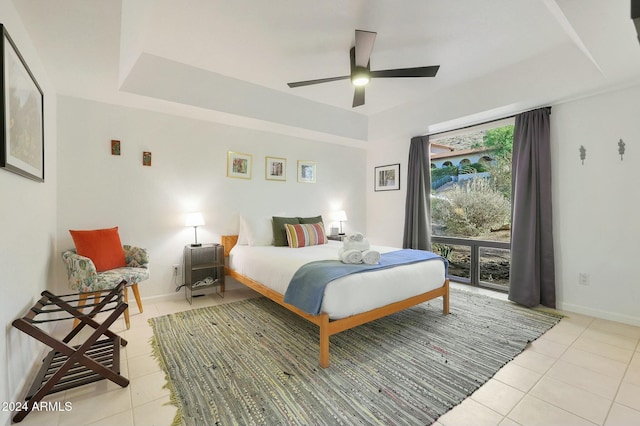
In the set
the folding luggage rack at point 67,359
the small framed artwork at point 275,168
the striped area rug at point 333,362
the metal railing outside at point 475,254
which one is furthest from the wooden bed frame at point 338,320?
the small framed artwork at point 275,168

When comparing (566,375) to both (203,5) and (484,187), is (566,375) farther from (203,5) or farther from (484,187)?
(203,5)

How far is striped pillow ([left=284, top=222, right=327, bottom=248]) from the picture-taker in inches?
147

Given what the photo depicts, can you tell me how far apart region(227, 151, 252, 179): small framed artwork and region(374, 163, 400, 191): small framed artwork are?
2452mm

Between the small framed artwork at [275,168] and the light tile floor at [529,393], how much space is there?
261 cm

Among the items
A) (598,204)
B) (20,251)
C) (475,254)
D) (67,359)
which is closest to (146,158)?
(20,251)

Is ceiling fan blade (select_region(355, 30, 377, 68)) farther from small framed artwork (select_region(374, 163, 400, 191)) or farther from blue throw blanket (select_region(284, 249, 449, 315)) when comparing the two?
small framed artwork (select_region(374, 163, 400, 191))

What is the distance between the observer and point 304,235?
12.5 feet

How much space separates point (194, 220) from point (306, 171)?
199 centimetres

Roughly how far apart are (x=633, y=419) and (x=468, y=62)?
10.5ft

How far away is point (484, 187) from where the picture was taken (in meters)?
4.02

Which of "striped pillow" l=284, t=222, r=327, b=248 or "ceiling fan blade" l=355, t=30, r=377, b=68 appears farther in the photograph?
"striped pillow" l=284, t=222, r=327, b=248

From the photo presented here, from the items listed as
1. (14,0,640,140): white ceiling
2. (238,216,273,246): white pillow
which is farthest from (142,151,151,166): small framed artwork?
(238,216,273,246): white pillow

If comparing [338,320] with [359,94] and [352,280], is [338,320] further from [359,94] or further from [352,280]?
[359,94]

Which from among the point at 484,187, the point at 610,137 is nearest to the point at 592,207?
the point at 610,137
